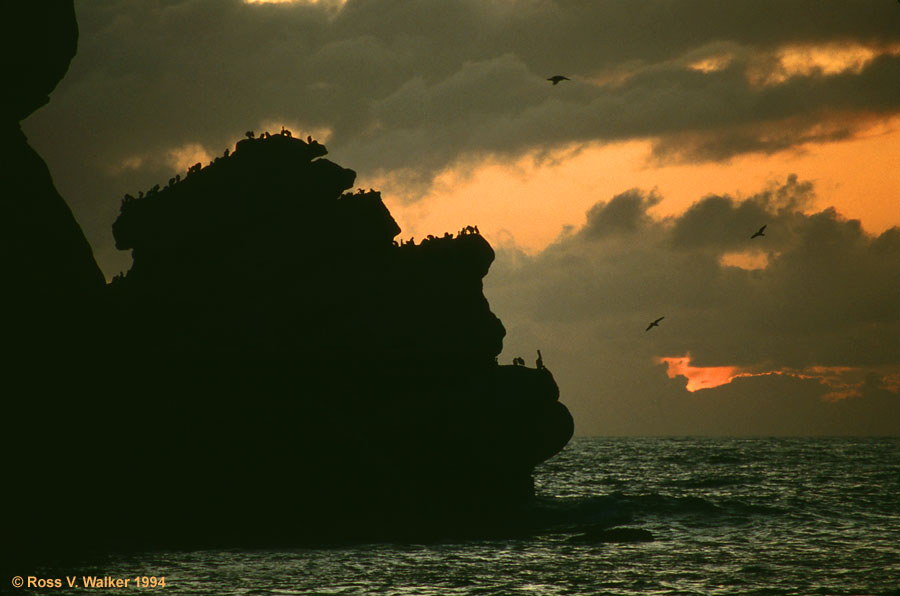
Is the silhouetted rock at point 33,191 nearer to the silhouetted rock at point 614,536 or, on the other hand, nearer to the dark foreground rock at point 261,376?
the dark foreground rock at point 261,376

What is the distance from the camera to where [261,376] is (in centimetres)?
3916

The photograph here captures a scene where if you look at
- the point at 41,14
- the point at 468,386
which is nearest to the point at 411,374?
the point at 468,386

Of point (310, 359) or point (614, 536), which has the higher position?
point (310, 359)

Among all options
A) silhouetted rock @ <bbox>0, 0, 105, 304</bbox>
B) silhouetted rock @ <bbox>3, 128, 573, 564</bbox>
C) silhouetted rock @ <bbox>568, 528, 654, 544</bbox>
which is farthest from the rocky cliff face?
silhouetted rock @ <bbox>568, 528, 654, 544</bbox>

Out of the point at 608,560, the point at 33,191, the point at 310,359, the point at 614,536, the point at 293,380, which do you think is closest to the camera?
the point at 608,560

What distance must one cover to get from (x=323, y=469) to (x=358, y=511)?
7.73 feet

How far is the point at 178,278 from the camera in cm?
3925

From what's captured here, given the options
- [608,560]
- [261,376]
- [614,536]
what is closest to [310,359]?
[261,376]

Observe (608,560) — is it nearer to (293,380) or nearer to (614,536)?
(614,536)

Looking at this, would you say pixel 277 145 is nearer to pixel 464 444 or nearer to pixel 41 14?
pixel 41 14

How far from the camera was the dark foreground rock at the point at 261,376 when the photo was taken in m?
36.4

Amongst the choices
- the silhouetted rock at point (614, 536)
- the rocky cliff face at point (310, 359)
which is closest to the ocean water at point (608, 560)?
the silhouetted rock at point (614, 536)

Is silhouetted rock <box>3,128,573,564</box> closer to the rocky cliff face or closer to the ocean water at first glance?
the rocky cliff face

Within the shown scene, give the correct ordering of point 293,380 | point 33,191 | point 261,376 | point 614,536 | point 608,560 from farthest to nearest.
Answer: point 293,380 → point 261,376 → point 33,191 → point 614,536 → point 608,560
